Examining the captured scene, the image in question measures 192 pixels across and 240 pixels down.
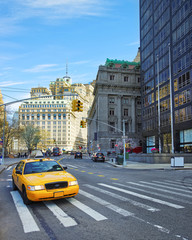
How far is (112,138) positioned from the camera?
232 ft

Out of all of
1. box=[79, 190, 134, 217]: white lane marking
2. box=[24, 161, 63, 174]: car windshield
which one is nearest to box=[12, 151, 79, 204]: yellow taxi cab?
box=[24, 161, 63, 174]: car windshield

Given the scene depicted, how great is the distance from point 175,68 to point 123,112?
110 feet

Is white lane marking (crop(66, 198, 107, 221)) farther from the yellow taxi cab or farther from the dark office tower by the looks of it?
the dark office tower

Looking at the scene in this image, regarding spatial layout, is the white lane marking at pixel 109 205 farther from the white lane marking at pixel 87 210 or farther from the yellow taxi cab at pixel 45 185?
the yellow taxi cab at pixel 45 185

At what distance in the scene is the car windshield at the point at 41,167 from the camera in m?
8.69

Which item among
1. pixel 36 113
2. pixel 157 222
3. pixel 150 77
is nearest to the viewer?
pixel 157 222

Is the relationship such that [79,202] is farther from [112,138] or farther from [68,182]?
[112,138]

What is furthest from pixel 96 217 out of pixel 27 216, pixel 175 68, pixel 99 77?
pixel 99 77

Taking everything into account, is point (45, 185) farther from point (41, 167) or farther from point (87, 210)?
point (41, 167)

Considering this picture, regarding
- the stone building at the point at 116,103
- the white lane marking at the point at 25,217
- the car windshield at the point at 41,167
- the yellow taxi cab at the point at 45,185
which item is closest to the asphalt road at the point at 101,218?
the white lane marking at the point at 25,217

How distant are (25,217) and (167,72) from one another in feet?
151

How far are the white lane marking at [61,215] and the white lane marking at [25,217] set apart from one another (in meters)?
0.67

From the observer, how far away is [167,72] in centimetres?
4678

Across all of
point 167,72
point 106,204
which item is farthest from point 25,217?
point 167,72
